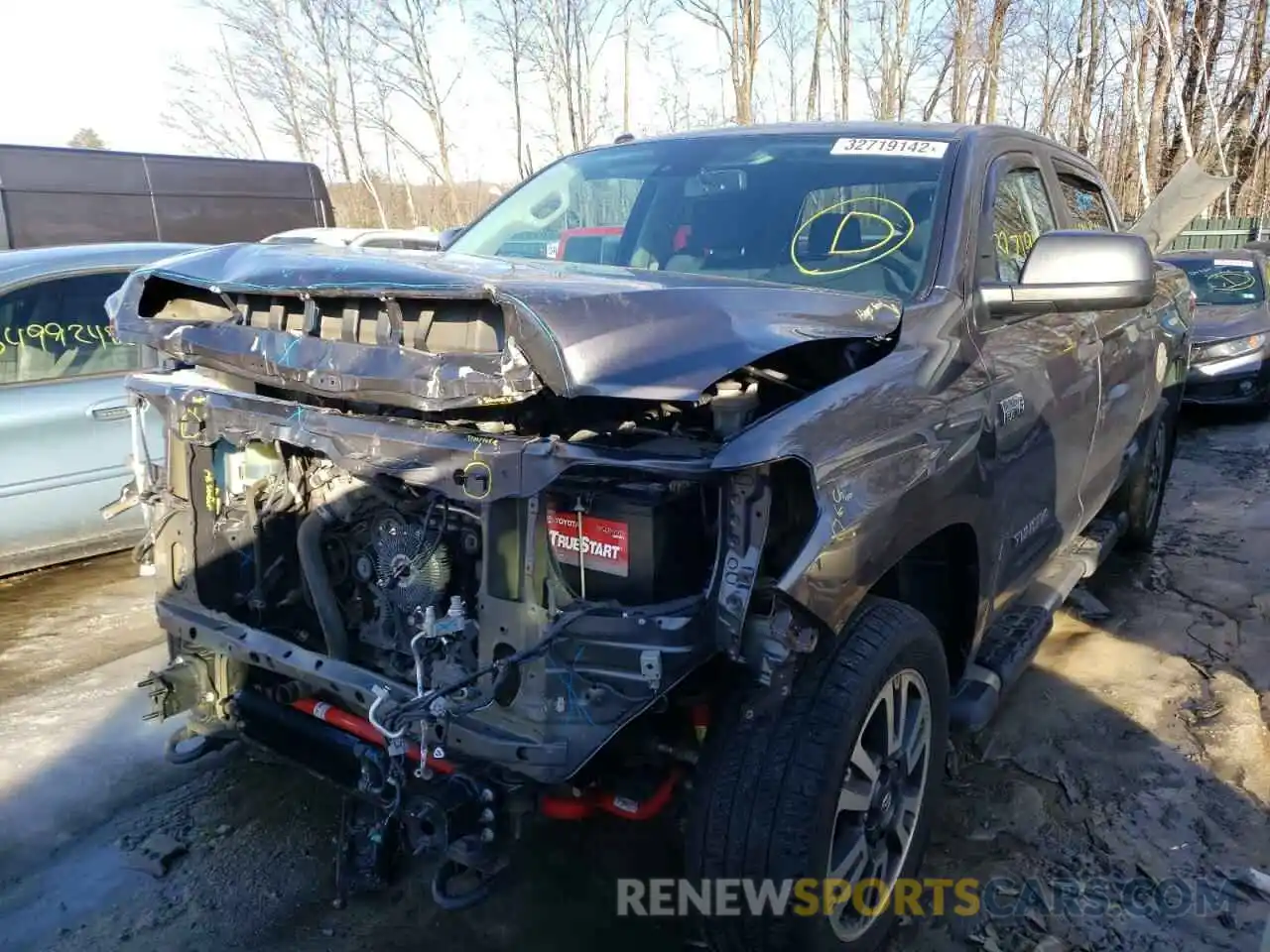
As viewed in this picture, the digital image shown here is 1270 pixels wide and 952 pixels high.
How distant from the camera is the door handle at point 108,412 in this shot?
4.64 meters

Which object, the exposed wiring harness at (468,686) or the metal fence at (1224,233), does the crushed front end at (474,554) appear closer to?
the exposed wiring harness at (468,686)

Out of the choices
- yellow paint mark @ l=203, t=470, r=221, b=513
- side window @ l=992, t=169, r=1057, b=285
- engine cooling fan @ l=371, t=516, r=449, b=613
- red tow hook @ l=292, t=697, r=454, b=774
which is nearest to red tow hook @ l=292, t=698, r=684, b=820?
red tow hook @ l=292, t=697, r=454, b=774

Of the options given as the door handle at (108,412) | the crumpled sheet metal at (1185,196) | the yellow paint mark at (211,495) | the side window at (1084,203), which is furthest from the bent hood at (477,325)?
the crumpled sheet metal at (1185,196)

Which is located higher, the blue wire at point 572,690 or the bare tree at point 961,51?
the bare tree at point 961,51

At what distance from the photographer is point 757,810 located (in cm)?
204

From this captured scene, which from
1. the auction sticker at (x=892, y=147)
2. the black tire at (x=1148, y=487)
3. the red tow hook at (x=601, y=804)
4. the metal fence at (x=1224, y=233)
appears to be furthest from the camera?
the metal fence at (x=1224, y=233)

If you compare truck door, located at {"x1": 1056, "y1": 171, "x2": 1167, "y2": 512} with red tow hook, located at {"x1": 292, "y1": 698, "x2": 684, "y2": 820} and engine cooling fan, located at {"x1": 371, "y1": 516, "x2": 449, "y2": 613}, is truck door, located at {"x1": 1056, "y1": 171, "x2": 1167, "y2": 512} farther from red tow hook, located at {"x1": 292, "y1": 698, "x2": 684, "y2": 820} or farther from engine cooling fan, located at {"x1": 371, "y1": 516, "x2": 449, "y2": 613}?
engine cooling fan, located at {"x1": 371, "y1": 516, "x2": 449, "y2": 613}

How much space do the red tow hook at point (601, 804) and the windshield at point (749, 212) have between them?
Answer: 1460mm

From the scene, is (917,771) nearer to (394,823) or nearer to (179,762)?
(394,823)

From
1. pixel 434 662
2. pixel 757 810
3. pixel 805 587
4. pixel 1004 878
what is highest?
pixel 805 587

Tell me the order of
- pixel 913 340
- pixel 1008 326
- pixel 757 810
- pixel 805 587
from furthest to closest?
pixel 1008 326
pixel 913 340
pixel 757 810
pixel 805 587

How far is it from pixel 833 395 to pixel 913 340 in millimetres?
491

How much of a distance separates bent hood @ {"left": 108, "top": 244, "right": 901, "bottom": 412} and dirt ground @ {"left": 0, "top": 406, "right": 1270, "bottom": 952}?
144 centimetres

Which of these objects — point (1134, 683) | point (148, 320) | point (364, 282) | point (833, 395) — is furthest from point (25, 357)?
point (1134, 683)
